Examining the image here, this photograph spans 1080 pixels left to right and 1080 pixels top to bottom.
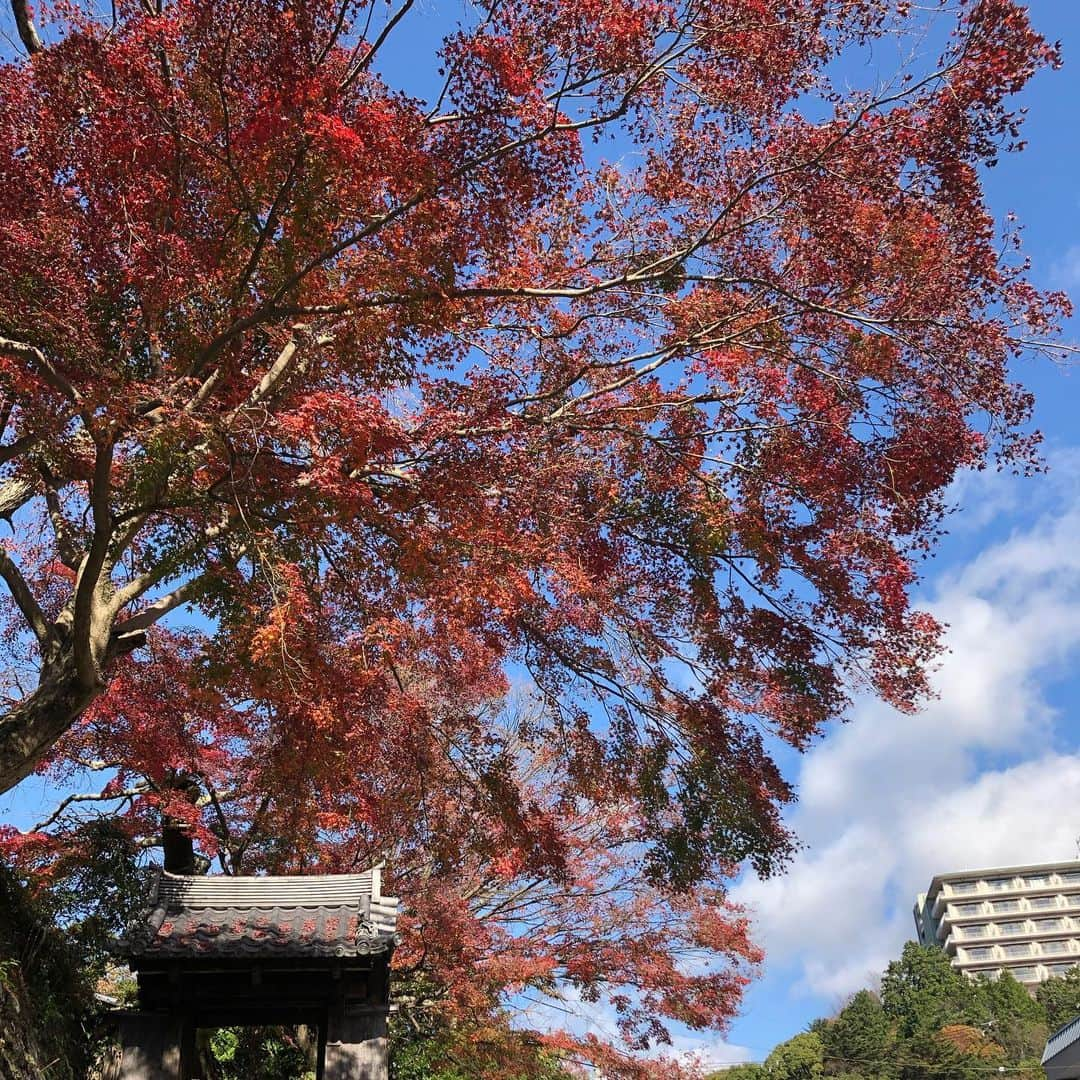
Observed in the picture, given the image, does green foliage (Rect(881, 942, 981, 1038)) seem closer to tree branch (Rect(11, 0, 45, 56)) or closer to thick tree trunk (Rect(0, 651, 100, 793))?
thick tree trunk (Rect(0, 651, 100, 793))

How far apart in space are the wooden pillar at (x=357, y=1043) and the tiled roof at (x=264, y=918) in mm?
609

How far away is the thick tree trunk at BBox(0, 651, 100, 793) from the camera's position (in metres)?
6.51

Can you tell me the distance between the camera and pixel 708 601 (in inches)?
354

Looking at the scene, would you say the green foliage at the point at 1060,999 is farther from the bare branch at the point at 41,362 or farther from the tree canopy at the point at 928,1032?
the bare branch at the point at 41,362

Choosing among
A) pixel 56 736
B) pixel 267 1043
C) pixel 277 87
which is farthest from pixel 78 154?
pixel 267 1043

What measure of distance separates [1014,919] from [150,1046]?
3279 inches

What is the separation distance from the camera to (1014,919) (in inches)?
3014

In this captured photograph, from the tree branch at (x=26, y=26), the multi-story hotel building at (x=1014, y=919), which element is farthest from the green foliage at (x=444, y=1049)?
the multi-story hotel building at (x=1014, y=919)

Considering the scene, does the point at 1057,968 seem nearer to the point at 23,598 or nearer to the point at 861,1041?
the point at 861,1041

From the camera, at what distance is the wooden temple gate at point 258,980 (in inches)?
301

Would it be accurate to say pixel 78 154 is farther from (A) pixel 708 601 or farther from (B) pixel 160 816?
(B) pixel 160 816

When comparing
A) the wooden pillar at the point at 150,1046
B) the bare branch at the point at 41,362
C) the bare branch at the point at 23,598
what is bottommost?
the wooden pillar at the point at 150,1046

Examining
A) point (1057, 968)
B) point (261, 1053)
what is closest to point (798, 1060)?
point (261, 1053)

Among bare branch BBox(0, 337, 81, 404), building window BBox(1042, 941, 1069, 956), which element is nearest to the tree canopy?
building window BBox(1042, 941, 1069, 956)
